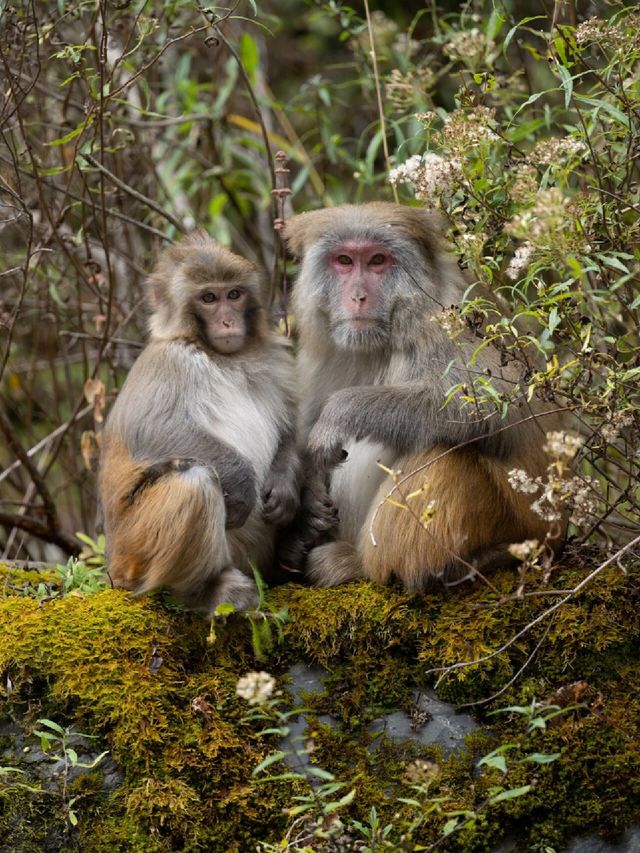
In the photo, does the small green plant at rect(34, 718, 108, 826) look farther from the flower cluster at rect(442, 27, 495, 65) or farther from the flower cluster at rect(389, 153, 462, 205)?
the flower cluster at rect(442, 27, 495, 65)

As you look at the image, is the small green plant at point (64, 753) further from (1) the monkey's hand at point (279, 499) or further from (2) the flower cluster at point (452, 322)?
(2) the flower cluster at point (452, 322)

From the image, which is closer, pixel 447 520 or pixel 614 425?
pixel 614 425


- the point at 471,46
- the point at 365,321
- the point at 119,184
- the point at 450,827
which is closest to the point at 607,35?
the point at 471,46

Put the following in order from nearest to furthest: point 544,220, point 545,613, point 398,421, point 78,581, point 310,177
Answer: point 544,220 < point 545,613 < point 398,421 < point 78,581 < point 310,177

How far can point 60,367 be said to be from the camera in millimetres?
11281

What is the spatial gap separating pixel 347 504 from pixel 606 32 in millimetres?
2676

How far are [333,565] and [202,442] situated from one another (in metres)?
0.99

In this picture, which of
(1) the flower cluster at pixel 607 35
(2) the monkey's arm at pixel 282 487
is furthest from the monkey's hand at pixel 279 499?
(1) the flower cluster at pixel 607 35

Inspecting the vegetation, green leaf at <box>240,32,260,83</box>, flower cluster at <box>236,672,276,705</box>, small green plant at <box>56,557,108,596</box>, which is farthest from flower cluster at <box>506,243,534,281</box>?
green leaf at <box>240,32,260,83</box>

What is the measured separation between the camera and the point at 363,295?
18.7ft

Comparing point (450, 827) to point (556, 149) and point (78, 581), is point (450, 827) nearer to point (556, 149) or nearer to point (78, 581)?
point (78, 581)

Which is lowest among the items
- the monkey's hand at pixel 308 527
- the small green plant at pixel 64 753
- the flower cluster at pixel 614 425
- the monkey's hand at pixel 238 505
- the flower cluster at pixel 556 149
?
the small green plant at pixel 64 753

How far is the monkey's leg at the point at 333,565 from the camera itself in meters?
5.88

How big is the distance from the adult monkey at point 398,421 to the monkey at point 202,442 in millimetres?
275
